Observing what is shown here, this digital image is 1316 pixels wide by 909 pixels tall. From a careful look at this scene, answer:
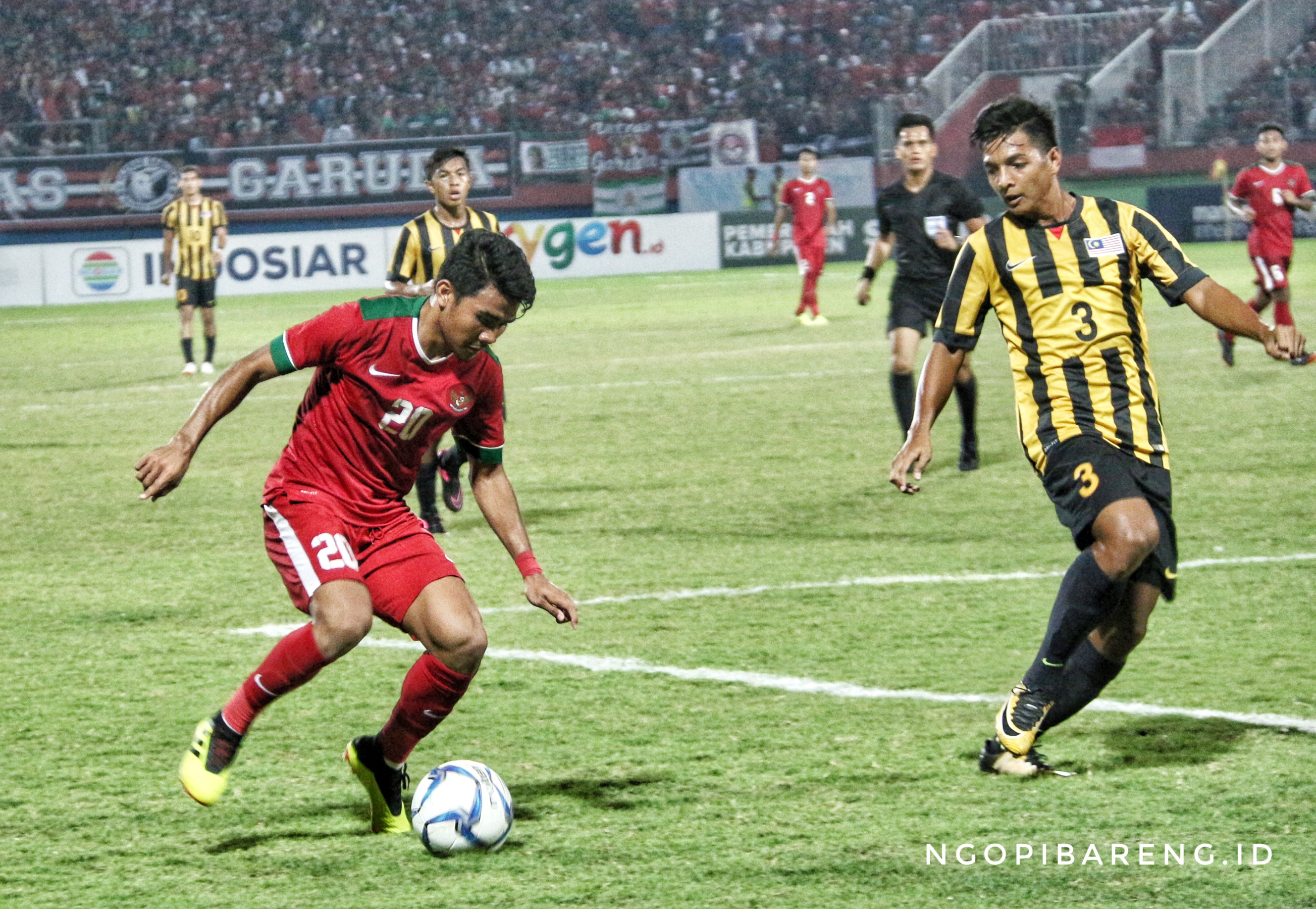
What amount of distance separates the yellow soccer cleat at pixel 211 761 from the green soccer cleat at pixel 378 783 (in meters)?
0.32

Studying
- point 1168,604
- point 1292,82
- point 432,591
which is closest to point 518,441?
point 1168,604

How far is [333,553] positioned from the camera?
170 inches

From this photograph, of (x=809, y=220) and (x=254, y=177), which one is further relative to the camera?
(x=254, y=177)

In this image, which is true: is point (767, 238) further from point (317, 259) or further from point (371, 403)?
point (371, 403)

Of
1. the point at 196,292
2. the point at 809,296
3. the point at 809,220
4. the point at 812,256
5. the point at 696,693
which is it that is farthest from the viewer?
the point at 809,220

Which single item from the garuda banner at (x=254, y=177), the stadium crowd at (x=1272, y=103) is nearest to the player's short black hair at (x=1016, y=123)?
the garuda banner at (x=254, y=177)

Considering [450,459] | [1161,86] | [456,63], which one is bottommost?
[450,459]

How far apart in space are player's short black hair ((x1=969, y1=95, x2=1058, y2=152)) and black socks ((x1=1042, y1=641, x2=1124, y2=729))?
1.47 meters

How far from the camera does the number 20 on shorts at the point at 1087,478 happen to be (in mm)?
4500

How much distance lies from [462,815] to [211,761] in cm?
73

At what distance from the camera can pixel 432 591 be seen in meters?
4.30

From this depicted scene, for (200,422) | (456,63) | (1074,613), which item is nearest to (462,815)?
(200,422)

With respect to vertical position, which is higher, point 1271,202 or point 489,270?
point 1271,202

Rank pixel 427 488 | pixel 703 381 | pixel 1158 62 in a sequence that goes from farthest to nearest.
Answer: pixel 1158 62 < pixel 703 381 < pixel 427 488
